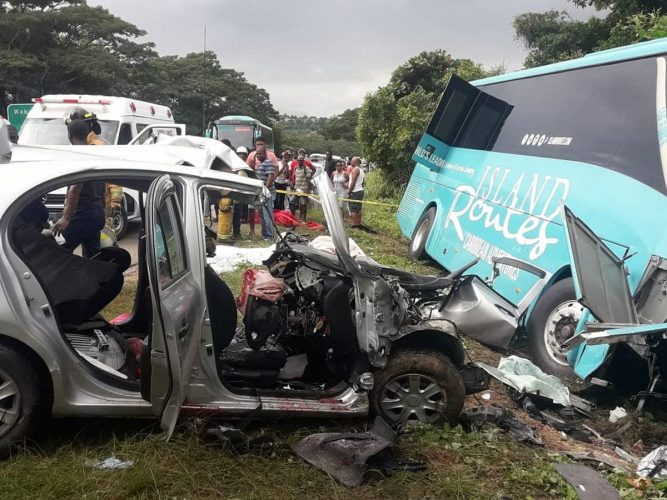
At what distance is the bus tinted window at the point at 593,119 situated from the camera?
15.7ft

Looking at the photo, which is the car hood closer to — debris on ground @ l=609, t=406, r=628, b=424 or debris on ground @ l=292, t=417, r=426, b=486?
debris on ground @ l=292, t=417, r=426, b=486

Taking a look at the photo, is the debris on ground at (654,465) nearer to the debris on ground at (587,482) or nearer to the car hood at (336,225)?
the debris on ground at (587,482)

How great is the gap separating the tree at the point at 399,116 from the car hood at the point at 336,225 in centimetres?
1380

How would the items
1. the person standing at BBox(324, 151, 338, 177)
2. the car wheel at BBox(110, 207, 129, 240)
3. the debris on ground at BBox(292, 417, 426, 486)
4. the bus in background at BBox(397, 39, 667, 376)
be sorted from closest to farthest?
the debris on ground at BBox(292, 417, 426, 486) < the bus in background at BBox(397, 39, 667, 376) < the car wheel at BBox(110, 207, 129, 240) < the person standing at BBox(324, 151, 338, 177)

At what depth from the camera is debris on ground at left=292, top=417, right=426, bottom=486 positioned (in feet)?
9.63

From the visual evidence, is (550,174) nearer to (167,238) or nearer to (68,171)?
(167,238)

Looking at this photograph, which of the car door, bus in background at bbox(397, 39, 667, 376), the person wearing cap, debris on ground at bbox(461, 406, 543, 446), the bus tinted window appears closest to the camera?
the car door

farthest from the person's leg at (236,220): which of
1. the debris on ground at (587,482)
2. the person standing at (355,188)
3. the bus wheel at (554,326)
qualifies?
the debris on ground at (587,482)

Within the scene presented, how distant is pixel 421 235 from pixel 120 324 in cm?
580

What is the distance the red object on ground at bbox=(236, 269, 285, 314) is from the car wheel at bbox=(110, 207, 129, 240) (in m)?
6.52

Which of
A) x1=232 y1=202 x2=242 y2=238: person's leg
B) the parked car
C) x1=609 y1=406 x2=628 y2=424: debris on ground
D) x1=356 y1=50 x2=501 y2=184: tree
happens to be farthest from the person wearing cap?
→ x1=356 y1=50 x2=501 y2=184: tree

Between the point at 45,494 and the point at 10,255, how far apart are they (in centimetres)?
119

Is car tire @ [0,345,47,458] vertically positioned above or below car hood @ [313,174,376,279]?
below

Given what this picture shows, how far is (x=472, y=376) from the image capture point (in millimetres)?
3611
